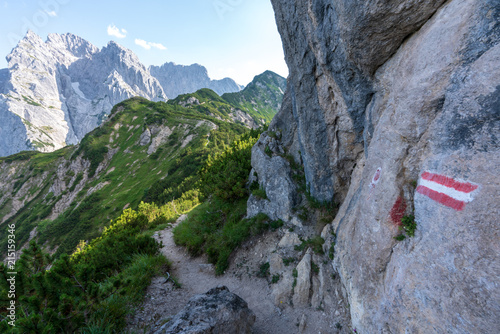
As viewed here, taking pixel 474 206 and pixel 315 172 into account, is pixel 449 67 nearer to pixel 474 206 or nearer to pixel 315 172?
pixel 474 206

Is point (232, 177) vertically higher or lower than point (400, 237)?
higher

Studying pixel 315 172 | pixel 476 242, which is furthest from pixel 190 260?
pixel 476 242

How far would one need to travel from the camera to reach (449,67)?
4547mm

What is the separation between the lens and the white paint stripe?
3873 millimetres

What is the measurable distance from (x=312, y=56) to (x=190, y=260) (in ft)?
44.9

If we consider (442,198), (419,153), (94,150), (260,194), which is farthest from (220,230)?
(94,150)

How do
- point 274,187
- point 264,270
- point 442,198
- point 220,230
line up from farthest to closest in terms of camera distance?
point 220,230 < point 274,187 < point 264,270 < point 442,198

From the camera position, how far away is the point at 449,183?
4.25 meters

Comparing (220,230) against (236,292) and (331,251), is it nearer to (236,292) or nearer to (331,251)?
(236,292)

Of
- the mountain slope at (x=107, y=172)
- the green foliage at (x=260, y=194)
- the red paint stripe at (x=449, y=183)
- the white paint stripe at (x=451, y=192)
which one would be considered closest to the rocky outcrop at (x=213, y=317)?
the green foliage at (x=260, y=194)

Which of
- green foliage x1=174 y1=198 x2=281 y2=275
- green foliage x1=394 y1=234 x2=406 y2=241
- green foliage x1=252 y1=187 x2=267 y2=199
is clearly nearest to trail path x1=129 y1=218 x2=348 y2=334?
green foliage x1=174 y1=198 x2=281 y2=275

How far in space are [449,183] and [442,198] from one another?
353mm

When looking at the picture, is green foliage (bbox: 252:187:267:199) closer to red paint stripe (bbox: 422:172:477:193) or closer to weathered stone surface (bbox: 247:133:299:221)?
weathered stone surface (bbox: 247:133:299:221)

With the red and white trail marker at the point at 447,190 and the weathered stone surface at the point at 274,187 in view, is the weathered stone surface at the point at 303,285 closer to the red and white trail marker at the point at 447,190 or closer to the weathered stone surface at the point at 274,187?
the weathered stone surface at the point at 274,187
